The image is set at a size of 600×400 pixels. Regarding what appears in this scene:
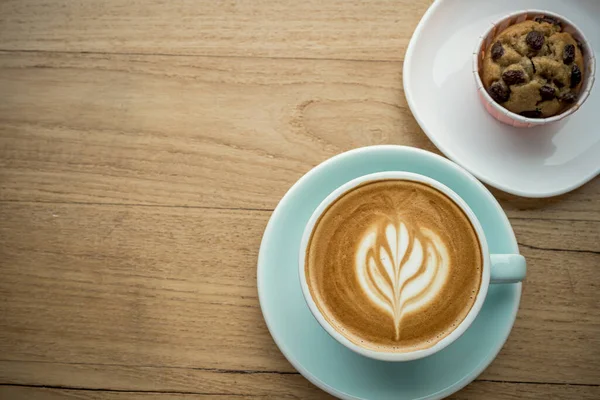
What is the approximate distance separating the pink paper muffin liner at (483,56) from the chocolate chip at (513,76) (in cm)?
4

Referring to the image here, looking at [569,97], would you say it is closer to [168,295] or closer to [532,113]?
[532,113]

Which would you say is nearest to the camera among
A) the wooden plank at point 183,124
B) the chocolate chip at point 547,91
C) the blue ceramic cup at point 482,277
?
the blue ceramic cup at point 482,277

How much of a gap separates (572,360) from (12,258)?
3.46ft

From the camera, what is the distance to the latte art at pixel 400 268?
3.16ft

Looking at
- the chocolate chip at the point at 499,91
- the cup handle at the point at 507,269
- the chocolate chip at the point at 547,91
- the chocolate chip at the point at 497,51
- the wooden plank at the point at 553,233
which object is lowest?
the cup handle at the point at 507,269

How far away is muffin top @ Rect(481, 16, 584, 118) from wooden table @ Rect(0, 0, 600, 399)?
170 millimetres

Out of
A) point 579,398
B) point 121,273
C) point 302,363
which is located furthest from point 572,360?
point 121,273

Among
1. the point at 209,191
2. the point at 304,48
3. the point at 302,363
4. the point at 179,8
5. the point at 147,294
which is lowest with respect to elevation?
the point at 302,363

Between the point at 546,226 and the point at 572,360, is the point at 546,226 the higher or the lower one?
the higher one

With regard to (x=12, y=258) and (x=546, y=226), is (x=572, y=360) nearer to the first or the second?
(x=546, y=226)

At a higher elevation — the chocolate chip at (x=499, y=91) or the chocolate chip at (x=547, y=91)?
the chocolate chip at (x=499, y=91)

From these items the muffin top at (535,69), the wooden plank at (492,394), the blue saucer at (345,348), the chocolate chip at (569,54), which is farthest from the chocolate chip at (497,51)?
the wooden plank at (492,394)

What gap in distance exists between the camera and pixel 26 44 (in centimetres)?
125

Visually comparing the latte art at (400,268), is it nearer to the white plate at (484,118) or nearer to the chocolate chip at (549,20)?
the white plate at (484,118)
